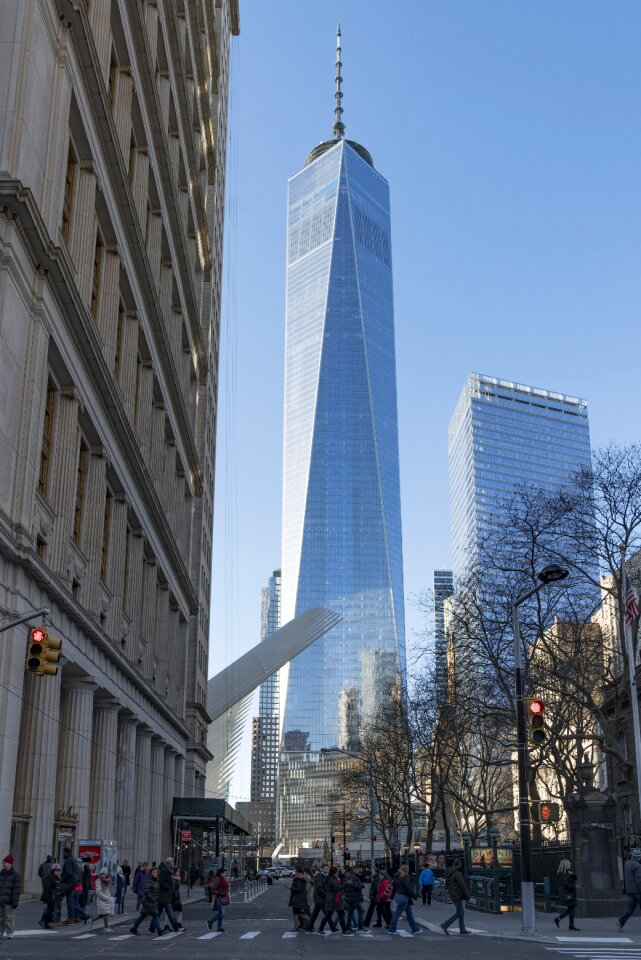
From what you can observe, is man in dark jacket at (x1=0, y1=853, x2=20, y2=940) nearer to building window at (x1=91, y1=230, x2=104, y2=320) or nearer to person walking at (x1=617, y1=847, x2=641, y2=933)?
person walking at (x1=617, y1=847, x2=641, y2=933)

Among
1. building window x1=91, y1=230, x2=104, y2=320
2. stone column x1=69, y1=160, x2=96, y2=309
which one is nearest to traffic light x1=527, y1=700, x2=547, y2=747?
stone column x1=69, y1=160, x2=96, y2=309

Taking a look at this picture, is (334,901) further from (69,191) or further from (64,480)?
(69,191)

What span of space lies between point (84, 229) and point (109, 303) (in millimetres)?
5021

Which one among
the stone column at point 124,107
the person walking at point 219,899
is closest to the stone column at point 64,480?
the person walking at point 219,899

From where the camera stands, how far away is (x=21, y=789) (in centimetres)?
2880

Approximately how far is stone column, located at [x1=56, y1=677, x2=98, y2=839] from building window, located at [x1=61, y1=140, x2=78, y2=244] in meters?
14.8

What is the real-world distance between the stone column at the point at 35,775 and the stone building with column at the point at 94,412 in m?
0.06

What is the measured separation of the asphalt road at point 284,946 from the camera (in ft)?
61.3

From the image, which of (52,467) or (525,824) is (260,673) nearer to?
(52,467)

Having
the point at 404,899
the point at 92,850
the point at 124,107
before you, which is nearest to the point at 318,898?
the point at 404,899

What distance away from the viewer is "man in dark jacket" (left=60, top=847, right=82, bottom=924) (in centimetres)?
2569

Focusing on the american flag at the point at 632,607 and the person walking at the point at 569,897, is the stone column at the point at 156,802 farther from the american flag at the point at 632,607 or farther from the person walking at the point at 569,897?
the american flag at the point at 632,607

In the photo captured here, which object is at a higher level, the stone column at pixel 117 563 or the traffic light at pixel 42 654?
the stone column at pixel 117 563

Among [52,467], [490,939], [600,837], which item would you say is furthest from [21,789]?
[600,837]
